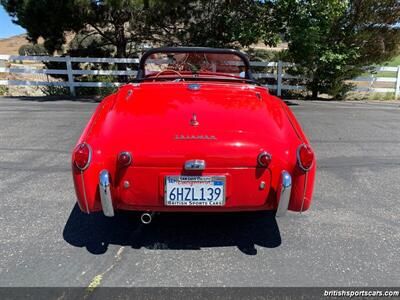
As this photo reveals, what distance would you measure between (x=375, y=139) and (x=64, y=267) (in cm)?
550

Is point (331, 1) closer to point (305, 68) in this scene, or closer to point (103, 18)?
point (305, 68)

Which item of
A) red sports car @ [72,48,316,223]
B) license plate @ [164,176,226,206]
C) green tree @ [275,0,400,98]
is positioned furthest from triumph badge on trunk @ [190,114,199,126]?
green tree @ [275,0,400,98]

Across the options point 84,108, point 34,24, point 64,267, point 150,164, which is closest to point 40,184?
point 64,267

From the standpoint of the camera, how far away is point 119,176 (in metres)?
2.70

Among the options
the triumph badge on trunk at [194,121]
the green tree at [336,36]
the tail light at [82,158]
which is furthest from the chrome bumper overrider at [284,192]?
the green tree at [336,36]

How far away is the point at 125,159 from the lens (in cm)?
264

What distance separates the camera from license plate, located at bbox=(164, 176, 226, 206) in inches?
105

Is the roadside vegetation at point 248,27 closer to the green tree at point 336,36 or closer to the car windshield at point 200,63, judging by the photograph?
the green tree at point 336,36

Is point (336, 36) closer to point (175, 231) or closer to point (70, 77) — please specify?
point (70, 77)

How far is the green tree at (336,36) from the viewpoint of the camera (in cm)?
1038

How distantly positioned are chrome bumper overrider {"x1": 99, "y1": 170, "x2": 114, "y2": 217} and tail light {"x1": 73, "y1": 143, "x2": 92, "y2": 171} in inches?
5.2

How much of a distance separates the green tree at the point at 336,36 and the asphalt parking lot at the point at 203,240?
6.60 meters

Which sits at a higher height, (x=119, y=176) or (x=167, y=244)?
(x=119, y=176)

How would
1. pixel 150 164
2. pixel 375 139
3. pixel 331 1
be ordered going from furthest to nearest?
pixel 331 1 < pixel 375 139 < pixel 150 164
